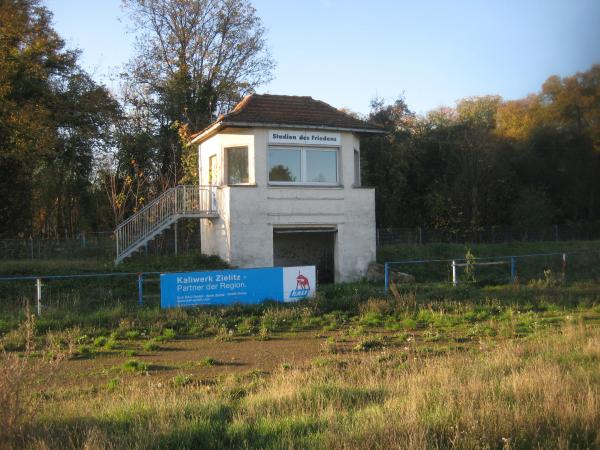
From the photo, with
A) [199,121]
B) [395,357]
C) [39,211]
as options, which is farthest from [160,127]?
[395,357]

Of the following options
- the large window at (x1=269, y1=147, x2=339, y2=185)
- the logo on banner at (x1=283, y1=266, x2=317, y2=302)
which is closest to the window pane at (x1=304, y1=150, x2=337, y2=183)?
the large window at (x1=269, y1=147, x2=339, y2=185)

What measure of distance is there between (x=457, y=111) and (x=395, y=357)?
44.1m

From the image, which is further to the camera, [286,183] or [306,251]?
[306,251]

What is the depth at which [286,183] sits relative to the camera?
2327cm

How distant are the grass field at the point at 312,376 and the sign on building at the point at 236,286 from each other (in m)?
0.74

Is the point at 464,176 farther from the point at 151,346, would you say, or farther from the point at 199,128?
the point at 151,346

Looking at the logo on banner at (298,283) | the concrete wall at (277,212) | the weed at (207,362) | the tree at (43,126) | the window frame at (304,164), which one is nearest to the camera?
the weed at (207,362)

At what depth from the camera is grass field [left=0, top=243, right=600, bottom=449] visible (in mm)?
5637

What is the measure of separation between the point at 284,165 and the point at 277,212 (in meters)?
1.83

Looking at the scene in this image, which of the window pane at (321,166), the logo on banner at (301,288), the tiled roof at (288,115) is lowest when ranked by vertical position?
the logo on banner at (301,288)

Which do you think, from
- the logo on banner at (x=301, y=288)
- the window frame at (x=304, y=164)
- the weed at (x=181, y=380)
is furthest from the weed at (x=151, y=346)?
the window frame at (x=304, y=164)

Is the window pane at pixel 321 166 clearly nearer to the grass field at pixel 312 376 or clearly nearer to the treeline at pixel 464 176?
the grass field at pixel 312 376

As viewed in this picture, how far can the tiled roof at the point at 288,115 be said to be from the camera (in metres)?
22.7

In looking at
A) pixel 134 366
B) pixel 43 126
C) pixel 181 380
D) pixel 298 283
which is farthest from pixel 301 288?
pixel 43 126
